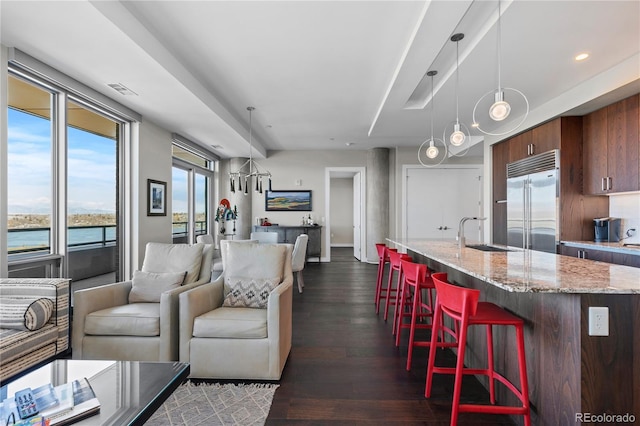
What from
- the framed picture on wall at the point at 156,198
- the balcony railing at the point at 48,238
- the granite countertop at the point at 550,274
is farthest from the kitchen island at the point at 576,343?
the framed picture on wall at the point at 156,198

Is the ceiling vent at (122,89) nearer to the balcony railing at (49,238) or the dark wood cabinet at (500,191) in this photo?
the balcony railing at (49,238)

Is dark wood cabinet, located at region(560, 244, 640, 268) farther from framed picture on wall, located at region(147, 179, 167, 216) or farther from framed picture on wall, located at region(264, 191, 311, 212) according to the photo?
framed picture on wall, located at region(147, 179, 167, 216)

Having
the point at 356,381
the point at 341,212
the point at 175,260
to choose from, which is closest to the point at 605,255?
the point at 356,381

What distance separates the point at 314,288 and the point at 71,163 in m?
3.52

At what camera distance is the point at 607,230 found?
3779mm

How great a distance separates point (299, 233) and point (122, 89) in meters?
4.44

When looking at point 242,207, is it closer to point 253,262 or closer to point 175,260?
point 175,260

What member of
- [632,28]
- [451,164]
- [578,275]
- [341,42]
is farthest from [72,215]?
[451,164]

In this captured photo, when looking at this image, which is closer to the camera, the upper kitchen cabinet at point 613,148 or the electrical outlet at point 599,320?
the electrical outlet at point 599,320

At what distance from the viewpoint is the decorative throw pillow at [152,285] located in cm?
269

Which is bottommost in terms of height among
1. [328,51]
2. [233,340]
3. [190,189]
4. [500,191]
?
[233,340]

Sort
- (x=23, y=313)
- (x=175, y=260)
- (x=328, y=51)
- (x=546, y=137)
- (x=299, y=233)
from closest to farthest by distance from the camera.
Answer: (x=23, y=313) → (x=175, y=260) → (x=328, y=51) → (x=546, y=137) → (x=299, y=233)

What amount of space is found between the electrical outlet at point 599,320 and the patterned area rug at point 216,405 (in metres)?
1.75

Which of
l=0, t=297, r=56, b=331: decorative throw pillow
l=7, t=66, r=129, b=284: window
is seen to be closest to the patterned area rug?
l=0, t=297, r=56, b=331: decorative throw pillow
